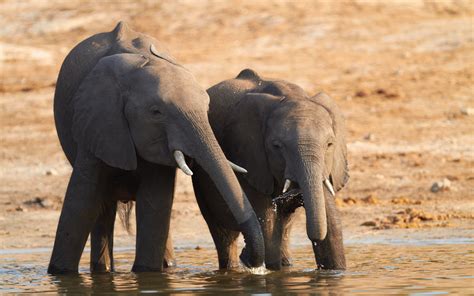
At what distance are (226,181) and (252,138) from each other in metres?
0.93

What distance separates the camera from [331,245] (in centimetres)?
1076

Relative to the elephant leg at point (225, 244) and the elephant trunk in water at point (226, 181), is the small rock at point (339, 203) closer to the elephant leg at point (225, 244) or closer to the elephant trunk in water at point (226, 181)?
the elephant leg at point (225, 244)

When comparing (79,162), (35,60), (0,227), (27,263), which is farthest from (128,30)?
(35,60)

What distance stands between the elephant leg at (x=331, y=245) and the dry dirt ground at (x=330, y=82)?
341 centimetres

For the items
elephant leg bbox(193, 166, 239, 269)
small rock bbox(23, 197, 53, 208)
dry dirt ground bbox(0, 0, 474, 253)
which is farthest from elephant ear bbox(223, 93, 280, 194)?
small rock bbox(23, 197, 53, 208)

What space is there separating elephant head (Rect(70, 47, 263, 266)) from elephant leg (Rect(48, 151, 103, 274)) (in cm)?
19

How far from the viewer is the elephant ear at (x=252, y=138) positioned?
1085 cm

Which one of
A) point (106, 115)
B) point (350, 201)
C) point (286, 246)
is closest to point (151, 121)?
point (106, 115)

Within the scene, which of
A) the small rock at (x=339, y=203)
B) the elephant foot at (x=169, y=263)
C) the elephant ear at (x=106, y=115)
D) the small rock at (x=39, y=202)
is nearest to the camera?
the elephant ear at (x=106, y=115)

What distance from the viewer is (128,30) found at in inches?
477

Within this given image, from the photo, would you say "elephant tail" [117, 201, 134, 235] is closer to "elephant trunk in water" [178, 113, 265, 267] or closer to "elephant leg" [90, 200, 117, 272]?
"elephant leg" [90, 200, 117, 272]

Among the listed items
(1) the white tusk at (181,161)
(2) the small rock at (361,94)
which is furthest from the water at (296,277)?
(2) the small rock at (361,94)

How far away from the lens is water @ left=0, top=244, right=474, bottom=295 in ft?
33.6

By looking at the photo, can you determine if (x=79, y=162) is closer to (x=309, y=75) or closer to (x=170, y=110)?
(x=170, y=110)
